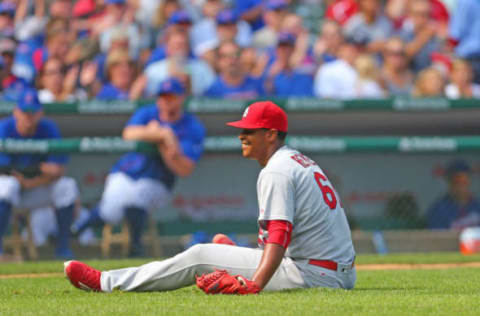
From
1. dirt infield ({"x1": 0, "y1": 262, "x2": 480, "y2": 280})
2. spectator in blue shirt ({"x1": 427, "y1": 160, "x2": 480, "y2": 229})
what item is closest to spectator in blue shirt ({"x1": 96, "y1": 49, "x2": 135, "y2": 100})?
dirt infield ({"x1": 0, "y1": 262, "x2": 480, "y2": 280})

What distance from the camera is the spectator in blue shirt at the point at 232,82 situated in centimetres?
1021

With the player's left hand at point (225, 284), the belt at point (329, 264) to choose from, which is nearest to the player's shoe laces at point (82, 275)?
the player's left hand at point (225, 284)

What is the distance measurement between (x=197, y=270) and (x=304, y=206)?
71 cm

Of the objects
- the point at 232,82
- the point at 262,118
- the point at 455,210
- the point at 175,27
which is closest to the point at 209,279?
the point at 262,118

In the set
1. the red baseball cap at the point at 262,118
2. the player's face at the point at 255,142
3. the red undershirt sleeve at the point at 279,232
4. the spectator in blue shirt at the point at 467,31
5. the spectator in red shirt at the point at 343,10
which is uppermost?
the spectator in red shirt at the point at 343,10

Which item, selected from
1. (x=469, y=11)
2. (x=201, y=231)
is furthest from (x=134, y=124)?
(x=469, y=11)

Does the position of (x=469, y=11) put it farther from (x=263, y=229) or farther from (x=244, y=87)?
(x=263, y=229)

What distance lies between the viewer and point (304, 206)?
494cm

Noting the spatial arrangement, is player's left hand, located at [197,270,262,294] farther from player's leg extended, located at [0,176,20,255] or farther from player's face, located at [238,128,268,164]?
player's leg extended, located at [0,176,20,255]

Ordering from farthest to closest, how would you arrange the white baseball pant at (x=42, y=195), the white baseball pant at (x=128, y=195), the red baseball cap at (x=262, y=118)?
the white baseball pant at (x=128, y=195)
the white baseball pant at (x=42, y=195)
the red baseball cap at (x=262, y=118)

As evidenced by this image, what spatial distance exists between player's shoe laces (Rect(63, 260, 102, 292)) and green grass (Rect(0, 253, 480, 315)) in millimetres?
78

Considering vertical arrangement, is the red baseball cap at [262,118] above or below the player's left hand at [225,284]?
above

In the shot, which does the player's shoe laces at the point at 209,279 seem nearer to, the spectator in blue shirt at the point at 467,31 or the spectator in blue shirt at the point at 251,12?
the spectator in blue shirt at the point at 467,31

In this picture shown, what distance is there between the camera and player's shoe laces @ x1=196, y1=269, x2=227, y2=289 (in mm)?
4789
